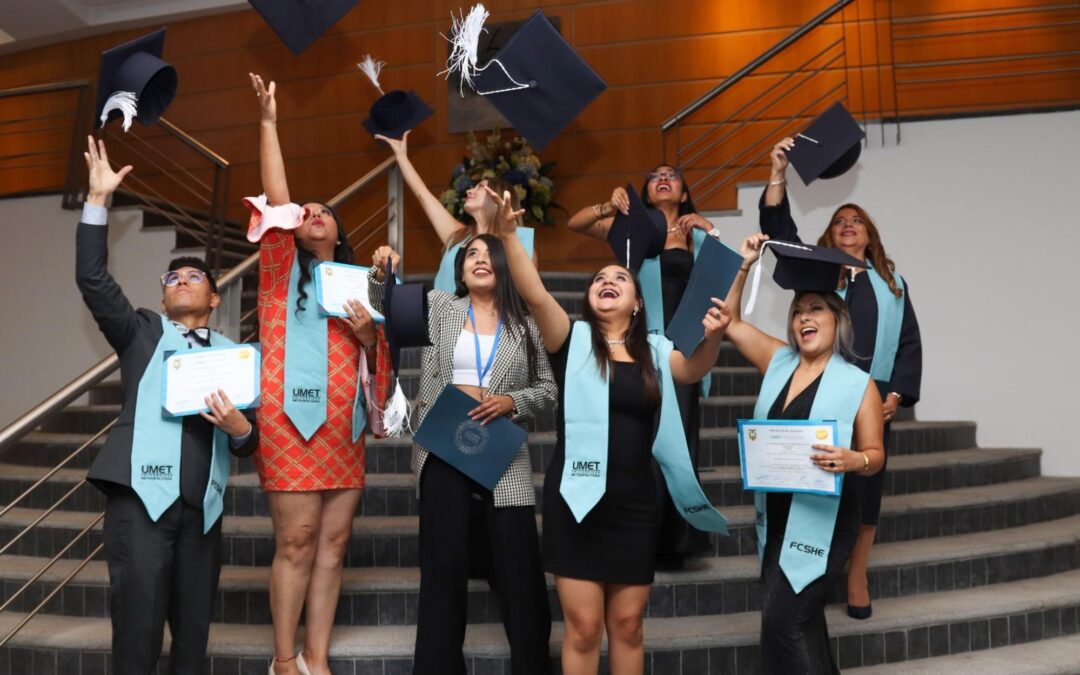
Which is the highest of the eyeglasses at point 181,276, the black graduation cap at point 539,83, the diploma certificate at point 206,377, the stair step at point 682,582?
the black graduation cap at point 539,83

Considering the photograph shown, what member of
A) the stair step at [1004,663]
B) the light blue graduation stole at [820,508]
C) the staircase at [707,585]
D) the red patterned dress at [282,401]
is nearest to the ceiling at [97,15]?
the staircase at [707,585]

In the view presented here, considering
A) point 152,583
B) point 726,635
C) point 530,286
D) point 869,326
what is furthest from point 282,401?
point 869,326

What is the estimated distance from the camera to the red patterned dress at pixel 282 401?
119 inches

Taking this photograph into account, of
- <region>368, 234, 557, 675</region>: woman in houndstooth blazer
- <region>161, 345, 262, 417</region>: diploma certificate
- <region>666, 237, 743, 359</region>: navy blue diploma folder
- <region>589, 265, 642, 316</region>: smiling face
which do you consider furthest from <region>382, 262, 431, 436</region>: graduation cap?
<region>666, 237, 743, 359</region>: navy blue diploma folder

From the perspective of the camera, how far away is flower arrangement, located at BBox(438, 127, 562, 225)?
6676mm

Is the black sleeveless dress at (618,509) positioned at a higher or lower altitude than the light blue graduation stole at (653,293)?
lower

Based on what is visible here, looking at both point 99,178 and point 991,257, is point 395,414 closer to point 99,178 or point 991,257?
point 99,178

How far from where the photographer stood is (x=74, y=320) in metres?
6.65

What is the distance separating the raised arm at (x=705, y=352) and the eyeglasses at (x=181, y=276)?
4.73 ft

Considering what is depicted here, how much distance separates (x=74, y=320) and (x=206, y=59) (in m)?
2.70

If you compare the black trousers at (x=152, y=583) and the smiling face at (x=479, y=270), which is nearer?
the black trousers at (x=152, y=583)

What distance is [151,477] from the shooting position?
2719mm

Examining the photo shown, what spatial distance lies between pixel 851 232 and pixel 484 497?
1.94m

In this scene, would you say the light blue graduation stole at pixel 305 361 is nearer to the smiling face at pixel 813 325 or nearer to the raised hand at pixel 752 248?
the raised hand at pixel 752 248
